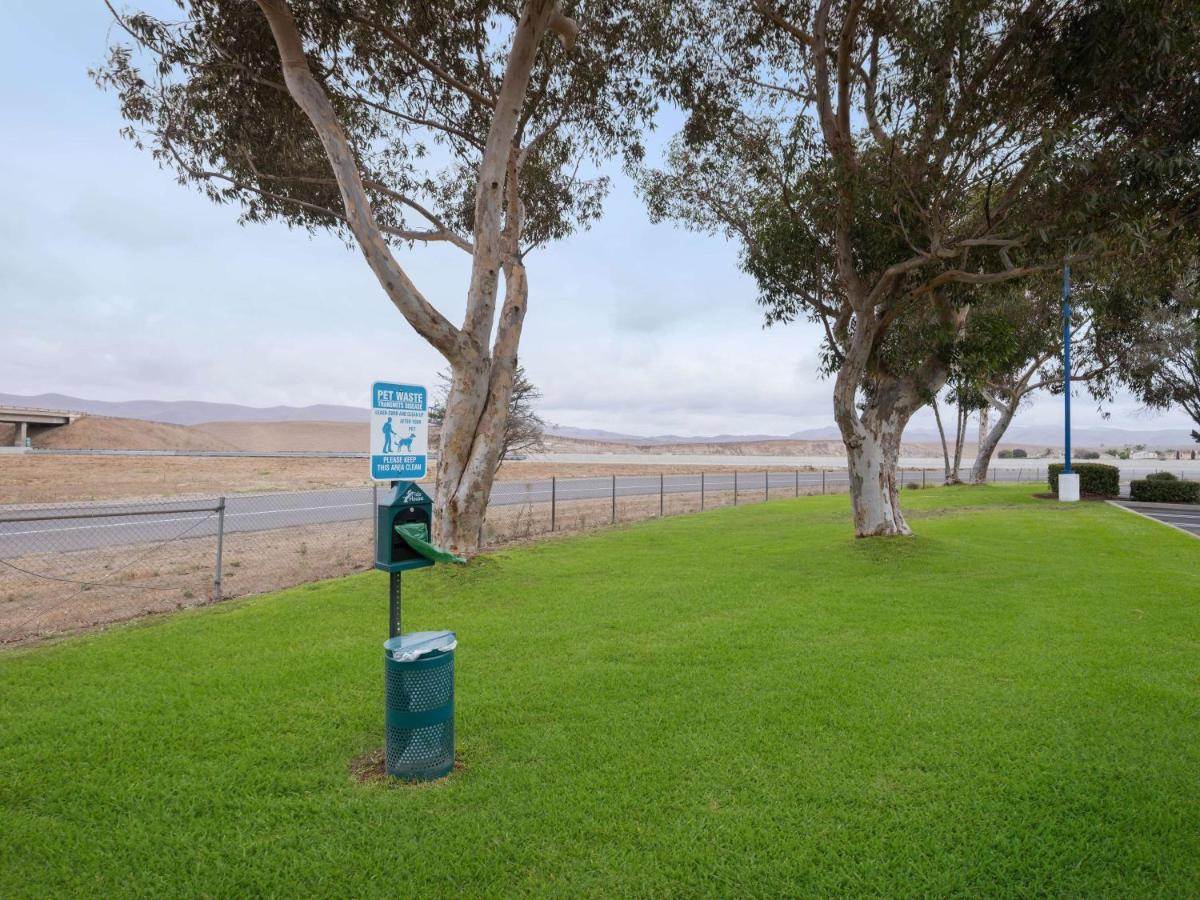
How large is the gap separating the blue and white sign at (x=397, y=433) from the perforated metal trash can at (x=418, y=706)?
3.14 ft

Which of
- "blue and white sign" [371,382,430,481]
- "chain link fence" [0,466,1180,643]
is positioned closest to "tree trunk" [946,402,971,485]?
"chain link fence" [0,466,1180,643]

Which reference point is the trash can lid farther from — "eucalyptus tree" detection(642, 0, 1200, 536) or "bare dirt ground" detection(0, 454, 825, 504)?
"bare dirt ground" detection(0, 454, 825, 504)

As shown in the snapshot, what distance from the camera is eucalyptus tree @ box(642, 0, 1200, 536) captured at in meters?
8.23

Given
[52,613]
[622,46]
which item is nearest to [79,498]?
[52,613]

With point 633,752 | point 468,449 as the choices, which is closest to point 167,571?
point 468,449

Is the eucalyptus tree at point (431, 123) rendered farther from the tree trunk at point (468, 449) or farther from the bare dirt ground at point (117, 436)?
the bare dirt ground at point (117, 436)

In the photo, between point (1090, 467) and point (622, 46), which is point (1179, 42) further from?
point (1090, 467)

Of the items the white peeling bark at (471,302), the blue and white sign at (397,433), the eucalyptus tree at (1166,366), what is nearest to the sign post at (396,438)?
the blue and white sign at (397,433)

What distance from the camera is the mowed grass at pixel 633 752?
3.08m

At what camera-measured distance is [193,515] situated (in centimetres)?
1853

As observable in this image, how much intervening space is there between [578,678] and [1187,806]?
143 inches

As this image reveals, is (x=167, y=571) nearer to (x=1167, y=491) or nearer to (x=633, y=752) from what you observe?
(x=633, y=752)

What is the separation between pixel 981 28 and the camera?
965 cm

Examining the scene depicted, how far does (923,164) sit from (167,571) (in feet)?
42.4
